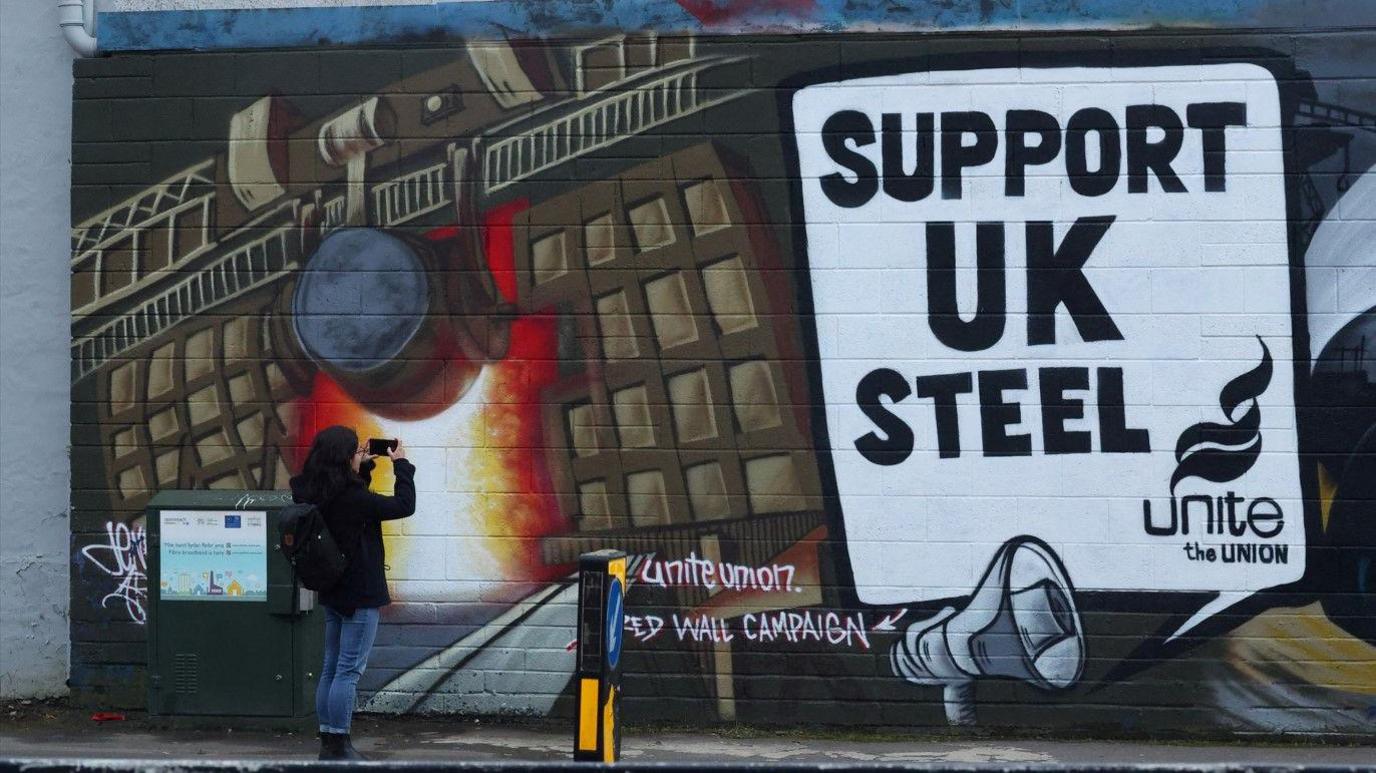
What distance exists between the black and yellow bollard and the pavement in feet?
4.17

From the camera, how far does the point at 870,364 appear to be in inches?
332

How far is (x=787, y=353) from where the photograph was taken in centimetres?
847

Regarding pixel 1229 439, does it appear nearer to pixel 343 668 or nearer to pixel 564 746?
pixel 564 746

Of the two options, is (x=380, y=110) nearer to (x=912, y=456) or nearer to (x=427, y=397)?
(x=427, y=397)

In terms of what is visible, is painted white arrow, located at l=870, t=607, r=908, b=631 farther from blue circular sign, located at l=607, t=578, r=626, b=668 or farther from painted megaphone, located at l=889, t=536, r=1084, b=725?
blue circular sign, located at l=607, t=578, r=626, b=668

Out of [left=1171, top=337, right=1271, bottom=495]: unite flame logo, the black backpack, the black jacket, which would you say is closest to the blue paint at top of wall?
[left=1171, top=337, right=1271, bottom=495]: unite flame logo

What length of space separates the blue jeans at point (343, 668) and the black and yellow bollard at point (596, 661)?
1.42 metres

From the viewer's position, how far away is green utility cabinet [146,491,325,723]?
313 inches

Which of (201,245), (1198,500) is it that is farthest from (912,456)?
(201,245)

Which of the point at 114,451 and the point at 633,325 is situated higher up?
the point at 633,325

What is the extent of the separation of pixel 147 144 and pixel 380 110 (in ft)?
4.41

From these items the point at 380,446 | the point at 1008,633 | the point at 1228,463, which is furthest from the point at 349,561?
the point at 1228,463

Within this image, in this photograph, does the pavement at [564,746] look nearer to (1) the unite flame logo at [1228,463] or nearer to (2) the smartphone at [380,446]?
(1) the unite flame logo at [1228,463]

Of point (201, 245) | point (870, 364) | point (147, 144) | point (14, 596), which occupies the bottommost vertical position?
point (14, 596)
